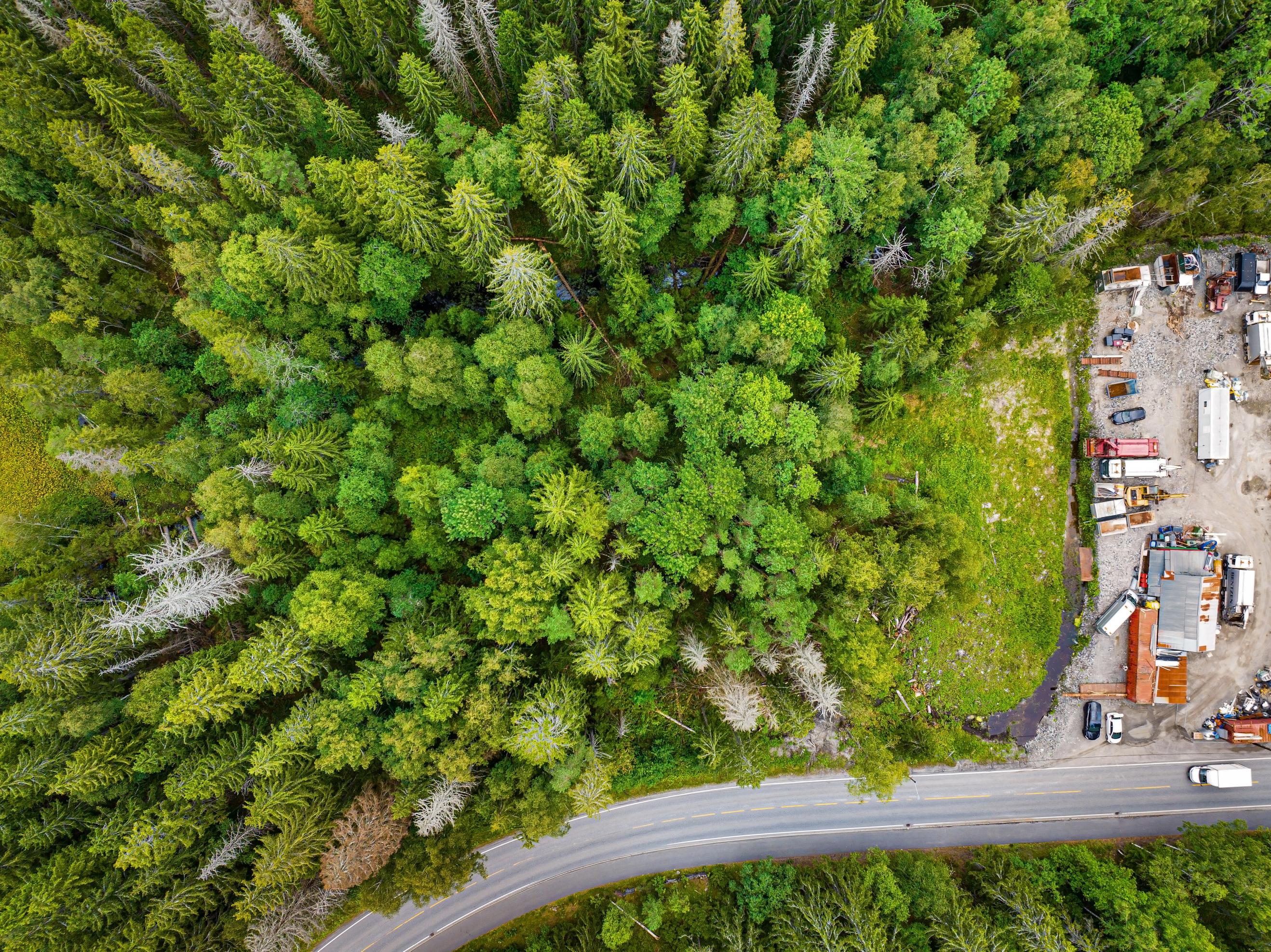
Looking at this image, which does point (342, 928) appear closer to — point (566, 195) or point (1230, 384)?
point (566, 195)

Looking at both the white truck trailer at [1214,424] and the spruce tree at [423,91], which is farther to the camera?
the white truck trailer at [1214,424]

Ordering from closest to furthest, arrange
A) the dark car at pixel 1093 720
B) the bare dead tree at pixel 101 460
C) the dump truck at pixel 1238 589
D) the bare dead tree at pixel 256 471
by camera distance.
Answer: the bare dead tree at pixel 256 471 → the bare dead tree at pixel 101 460 → the dump truck at pixel 1238 589 → the dark car at pixel 1093 720

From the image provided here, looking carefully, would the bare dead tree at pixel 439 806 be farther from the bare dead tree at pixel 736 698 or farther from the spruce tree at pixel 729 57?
the spruce tree at pixel 729 57

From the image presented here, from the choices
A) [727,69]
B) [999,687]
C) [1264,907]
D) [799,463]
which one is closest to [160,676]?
[799,463]

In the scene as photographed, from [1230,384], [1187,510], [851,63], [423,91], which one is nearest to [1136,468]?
[1187,510]

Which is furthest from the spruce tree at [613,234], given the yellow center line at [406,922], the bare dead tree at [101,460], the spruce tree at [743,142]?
the yellow center line at [406,922]

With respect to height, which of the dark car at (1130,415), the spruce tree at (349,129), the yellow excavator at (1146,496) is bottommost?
the yellow excavator at (1146,496)
